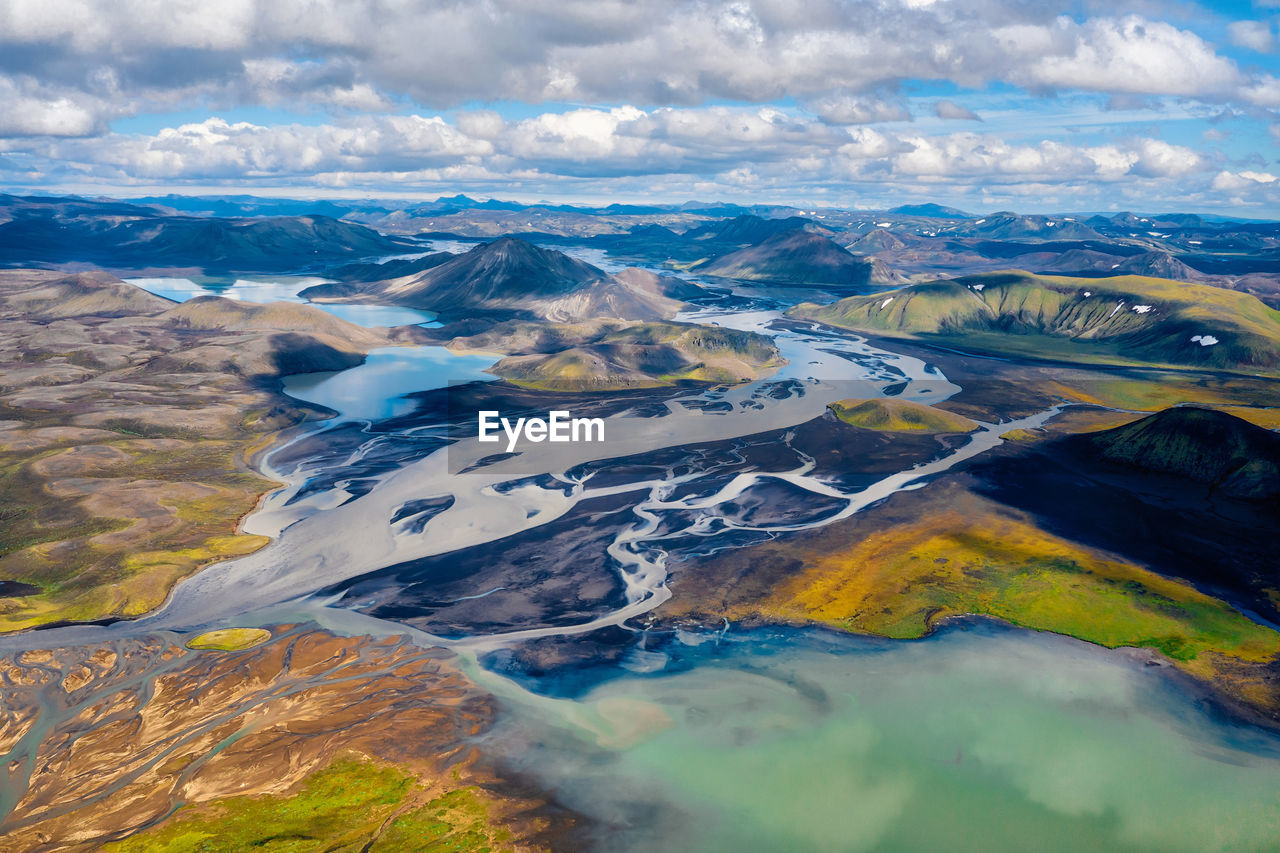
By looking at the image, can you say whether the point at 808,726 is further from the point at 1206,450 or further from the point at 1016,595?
the point at 1206,450

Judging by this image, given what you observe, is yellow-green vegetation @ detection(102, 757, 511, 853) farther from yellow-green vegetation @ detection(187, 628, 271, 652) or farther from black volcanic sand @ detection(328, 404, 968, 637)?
black volcanic sand @ detection(328, 404, 968, 637)

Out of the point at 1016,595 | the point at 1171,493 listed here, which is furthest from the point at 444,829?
the point at 1171,493

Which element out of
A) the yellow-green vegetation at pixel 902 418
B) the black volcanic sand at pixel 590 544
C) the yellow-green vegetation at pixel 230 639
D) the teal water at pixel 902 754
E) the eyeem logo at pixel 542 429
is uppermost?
the yellow-green vegetation at pixel 902 418

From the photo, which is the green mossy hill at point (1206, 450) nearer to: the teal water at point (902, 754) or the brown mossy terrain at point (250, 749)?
the teal water at point (902, 754)

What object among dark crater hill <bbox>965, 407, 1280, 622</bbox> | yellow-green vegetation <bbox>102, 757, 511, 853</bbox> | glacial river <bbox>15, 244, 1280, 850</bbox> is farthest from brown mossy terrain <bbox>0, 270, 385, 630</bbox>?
dark crater hill <bbox>965, 407, 1280, 622</bbox>

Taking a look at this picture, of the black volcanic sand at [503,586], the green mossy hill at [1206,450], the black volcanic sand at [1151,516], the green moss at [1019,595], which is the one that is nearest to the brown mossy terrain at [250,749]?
the black volcanic sand at [503,586]
